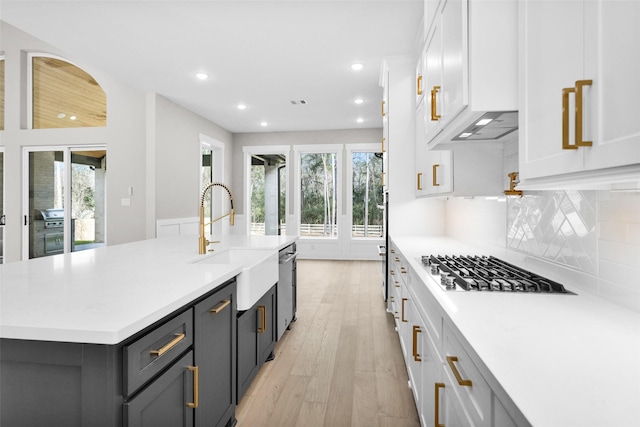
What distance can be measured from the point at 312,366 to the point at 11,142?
19.2 feet

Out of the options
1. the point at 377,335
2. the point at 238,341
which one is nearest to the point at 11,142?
the point at 238,341

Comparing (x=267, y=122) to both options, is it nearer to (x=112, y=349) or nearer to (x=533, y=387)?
(x=112, y=349)

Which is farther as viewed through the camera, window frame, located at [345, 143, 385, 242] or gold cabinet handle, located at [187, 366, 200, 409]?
window frame, located at [345, 143, 385, 242]

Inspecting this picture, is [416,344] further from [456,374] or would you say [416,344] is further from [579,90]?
[579,90]

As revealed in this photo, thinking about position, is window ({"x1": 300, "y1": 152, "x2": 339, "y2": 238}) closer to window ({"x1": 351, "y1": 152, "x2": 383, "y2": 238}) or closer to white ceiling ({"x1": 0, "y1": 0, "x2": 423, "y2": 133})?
window ({"x1": 351, "y1": 152, "x2": 383, "y2": 238})

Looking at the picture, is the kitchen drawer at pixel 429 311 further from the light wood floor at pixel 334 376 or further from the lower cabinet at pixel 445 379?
the light wood floor at pixel 334 376

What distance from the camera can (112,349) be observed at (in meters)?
0.90

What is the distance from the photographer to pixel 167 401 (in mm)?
1115

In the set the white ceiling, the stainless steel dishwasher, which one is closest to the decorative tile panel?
the stainless steel dishwasher

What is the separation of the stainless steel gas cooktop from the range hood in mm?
635

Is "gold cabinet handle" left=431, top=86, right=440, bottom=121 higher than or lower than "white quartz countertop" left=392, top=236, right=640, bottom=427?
higher

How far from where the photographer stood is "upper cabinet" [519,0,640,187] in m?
0.62

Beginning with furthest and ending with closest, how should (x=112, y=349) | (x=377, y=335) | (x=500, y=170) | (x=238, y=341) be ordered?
(x=377, y=335) → (x=500, y=170) → (x=238, y=341) → (x=112, y=349)

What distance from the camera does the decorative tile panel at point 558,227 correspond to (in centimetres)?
127
